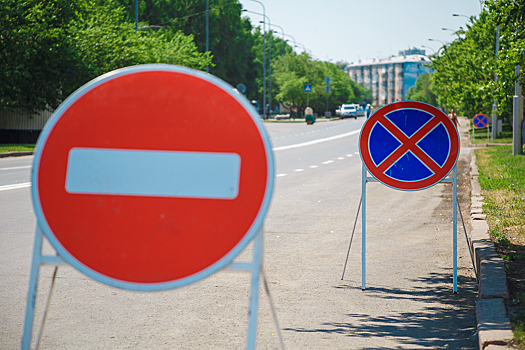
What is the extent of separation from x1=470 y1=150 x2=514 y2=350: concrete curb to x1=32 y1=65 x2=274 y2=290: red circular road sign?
91.2 inches

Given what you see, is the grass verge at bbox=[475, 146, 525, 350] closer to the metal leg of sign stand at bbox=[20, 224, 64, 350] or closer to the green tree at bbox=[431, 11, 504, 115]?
the metal leg of sign stand at bbox=[20, 224, 64, 350]

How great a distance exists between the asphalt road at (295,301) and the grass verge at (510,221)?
1.21 ft

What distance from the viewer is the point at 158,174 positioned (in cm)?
236

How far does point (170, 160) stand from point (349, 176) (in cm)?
1541

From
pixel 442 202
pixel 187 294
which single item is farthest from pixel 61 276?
pixel 442 202

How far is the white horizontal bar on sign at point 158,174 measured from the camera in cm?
235

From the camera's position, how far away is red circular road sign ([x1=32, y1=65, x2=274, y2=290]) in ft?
7.72

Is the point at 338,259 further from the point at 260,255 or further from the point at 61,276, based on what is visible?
the point at 260,255

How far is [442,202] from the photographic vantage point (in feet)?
40.8

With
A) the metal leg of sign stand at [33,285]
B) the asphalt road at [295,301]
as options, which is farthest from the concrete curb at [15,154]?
the metal leg of sign stand at [33,285]

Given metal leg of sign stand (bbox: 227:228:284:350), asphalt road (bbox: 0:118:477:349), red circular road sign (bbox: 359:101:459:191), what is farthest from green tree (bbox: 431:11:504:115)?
metal leg of sign stand (bbox: 227:228:284:350)

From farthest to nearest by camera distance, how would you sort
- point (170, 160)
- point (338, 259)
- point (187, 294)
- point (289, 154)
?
1. point (289, 154)
2. point (338, 259)
3. point (187, 294)
4. point (170, 160)

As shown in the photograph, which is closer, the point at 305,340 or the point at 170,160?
the point at 170,160

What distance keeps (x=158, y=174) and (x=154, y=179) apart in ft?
0.08
